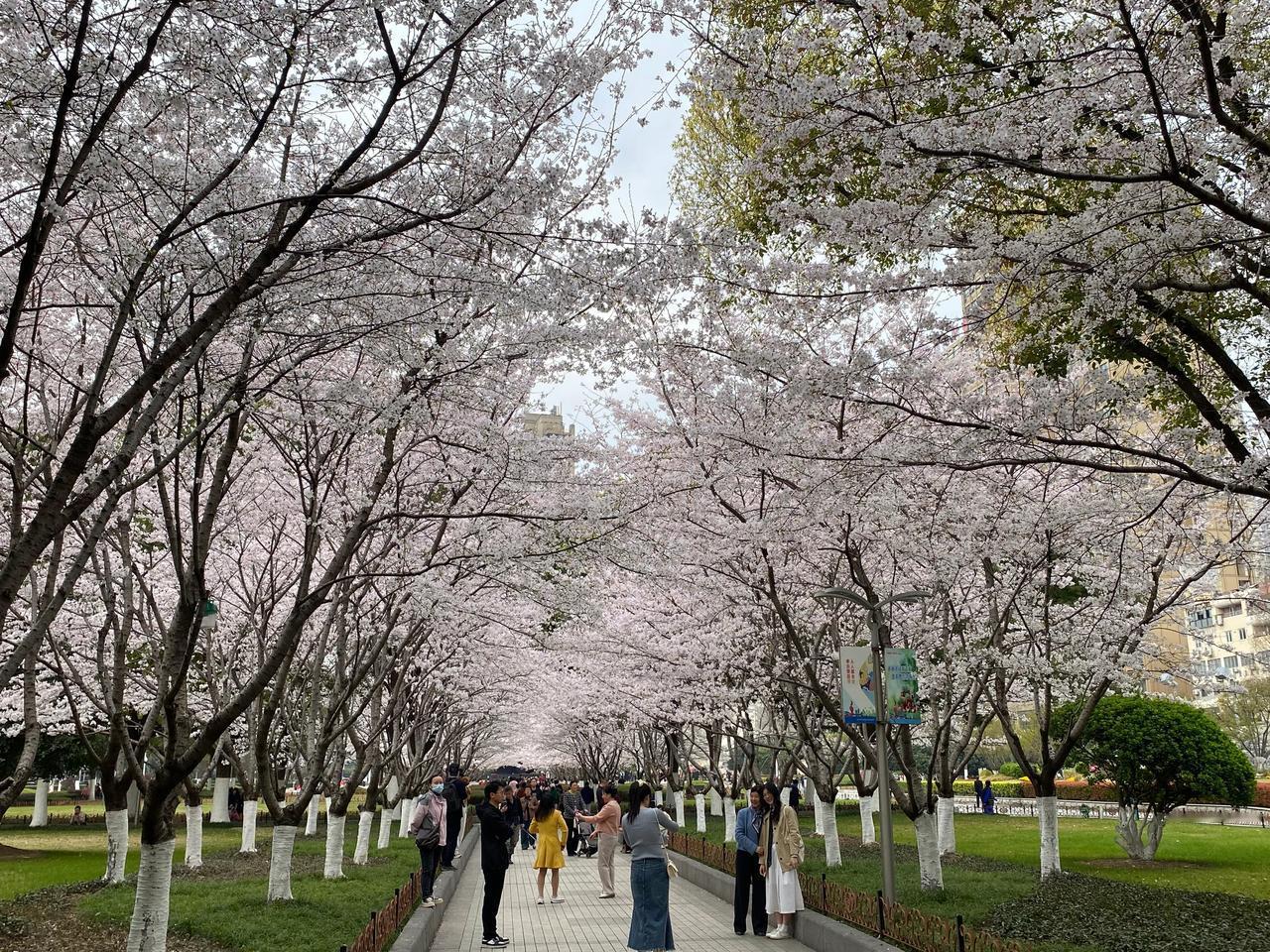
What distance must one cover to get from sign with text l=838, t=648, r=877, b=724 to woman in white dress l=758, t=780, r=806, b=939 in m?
1.31

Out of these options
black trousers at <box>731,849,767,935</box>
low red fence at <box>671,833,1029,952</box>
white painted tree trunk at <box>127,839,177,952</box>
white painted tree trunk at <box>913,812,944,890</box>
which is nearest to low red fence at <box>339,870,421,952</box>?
white painted tree trunk at <box>127,839,177,952</box>

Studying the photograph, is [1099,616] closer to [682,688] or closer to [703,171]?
[703,171]

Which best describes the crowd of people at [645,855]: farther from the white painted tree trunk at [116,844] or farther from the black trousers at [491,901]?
the white painted tree trunk at [116,844]

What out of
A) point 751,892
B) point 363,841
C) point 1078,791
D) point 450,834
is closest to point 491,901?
point 751,892

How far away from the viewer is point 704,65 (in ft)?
23.1

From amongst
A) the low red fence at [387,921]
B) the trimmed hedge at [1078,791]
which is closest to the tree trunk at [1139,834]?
the low red fence at [387,921]

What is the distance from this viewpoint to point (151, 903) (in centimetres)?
669

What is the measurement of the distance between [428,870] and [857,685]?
6.68m

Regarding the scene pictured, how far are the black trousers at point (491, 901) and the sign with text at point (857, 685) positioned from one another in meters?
4.28

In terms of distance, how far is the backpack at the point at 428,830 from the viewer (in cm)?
1381

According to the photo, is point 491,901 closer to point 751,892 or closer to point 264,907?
point 264,907

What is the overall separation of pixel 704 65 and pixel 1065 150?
2444 mm

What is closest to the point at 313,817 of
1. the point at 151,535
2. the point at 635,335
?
the point at 151,535

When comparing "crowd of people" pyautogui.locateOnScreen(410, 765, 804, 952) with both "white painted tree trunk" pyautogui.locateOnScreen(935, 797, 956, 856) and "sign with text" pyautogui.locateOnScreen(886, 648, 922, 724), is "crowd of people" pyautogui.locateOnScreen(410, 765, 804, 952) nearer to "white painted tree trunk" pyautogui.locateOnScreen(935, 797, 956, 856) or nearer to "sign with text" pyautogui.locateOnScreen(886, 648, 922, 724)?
"sign with text" pyautogui.locateOnScreen(886, 648, 922, 724)
